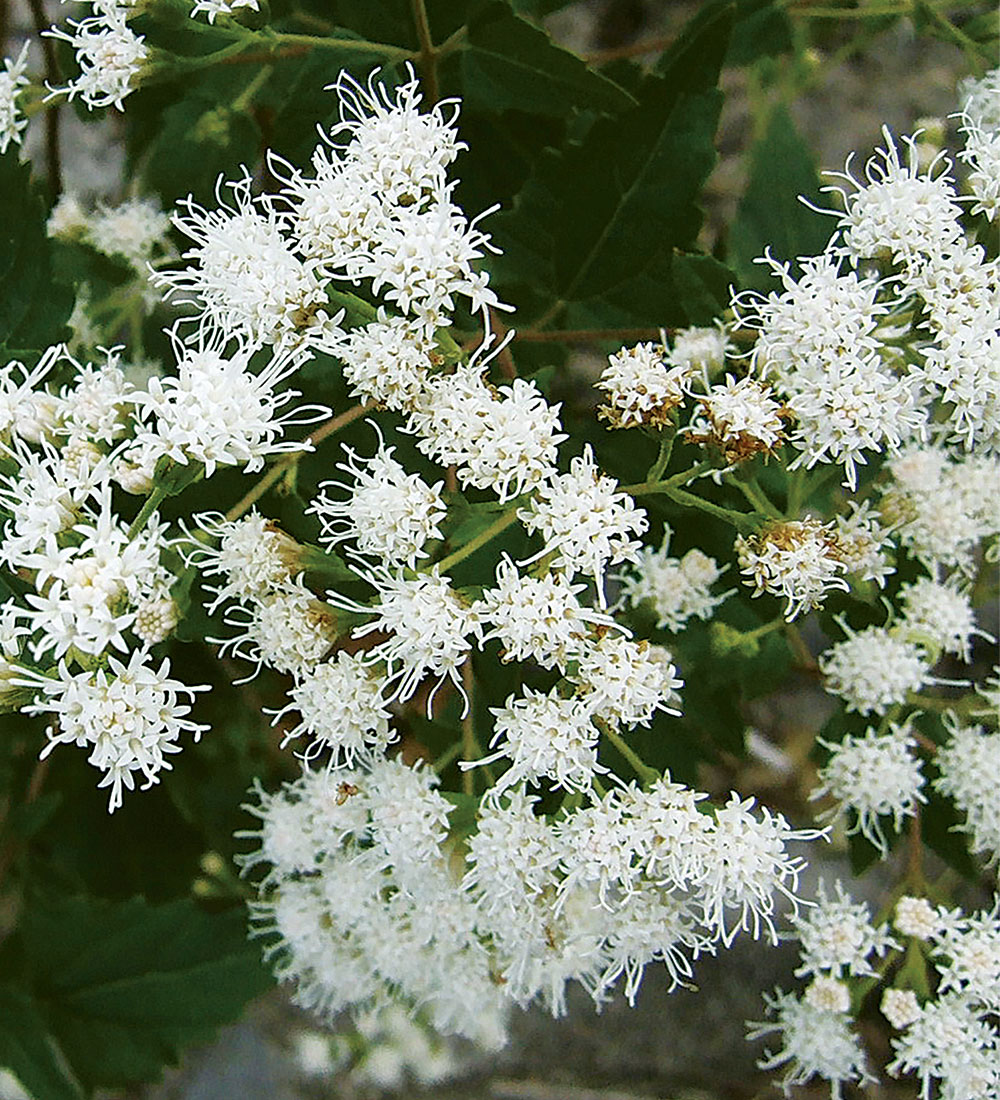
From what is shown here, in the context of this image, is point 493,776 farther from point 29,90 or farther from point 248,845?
point 29,90

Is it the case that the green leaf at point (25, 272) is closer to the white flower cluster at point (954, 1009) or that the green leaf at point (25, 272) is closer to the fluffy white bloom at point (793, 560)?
the fluffy white bloom at point (793, 560)

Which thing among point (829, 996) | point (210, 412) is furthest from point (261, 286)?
point (829, 996)

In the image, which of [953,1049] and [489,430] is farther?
[953,1049]

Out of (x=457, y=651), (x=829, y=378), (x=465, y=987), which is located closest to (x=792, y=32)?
(x=829, y=378)

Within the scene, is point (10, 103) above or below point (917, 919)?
above

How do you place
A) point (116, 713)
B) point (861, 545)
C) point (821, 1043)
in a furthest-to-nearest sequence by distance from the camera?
point (821, 1043) → point (861, 545) → point (116, 713)

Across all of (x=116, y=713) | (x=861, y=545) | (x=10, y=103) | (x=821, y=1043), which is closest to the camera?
(x=116, y=713)

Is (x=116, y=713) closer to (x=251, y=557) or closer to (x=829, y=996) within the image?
(x=251, y=557)
